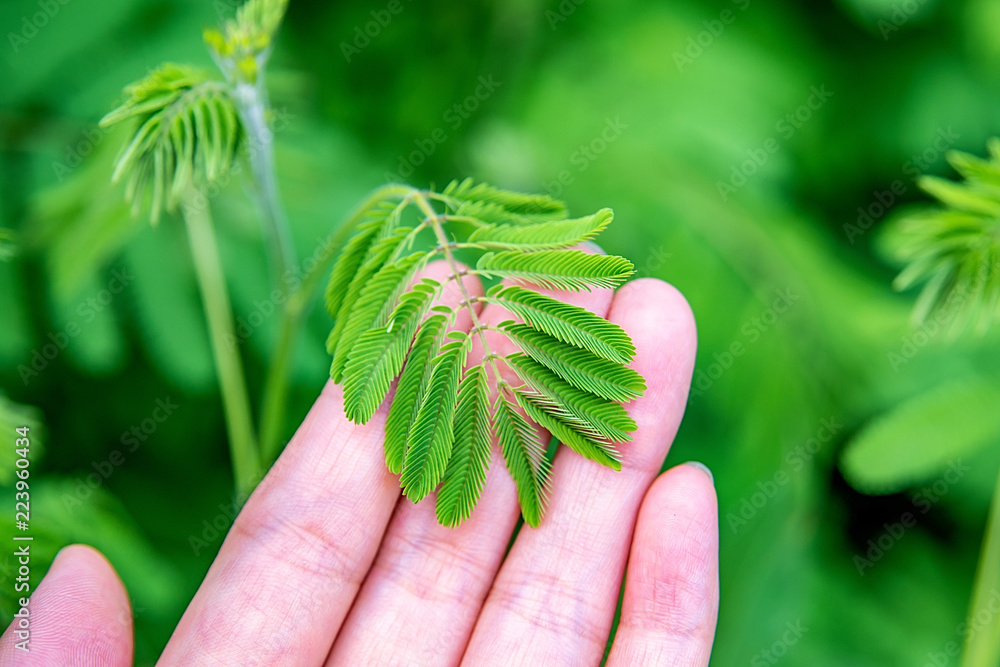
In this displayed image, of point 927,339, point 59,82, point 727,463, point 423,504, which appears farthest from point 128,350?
point 927,339

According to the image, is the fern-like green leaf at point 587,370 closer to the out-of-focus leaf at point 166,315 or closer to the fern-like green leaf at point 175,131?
the fern-like green leaf at point 175,131

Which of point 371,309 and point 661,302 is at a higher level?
point 661,302

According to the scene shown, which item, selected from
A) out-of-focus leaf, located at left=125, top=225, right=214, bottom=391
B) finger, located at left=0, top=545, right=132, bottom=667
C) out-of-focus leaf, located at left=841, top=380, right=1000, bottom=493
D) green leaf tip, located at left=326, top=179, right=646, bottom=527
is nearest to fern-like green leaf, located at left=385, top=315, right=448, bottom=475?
green leaf tip, located at left=326, top=179, right=646, bottom=527

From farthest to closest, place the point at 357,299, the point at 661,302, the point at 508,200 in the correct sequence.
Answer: the point at 661,302
the point at 508,200
the point at 357,299

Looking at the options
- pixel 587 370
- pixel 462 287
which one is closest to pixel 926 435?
pixel 587 370

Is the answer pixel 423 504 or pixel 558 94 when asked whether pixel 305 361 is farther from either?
pixel 558 94

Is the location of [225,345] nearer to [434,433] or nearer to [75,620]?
[75,620]
